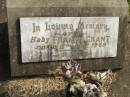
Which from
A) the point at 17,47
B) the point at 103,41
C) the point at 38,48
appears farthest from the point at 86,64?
the point at 17,47

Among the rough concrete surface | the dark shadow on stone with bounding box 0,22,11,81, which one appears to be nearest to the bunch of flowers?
the rough concrete surface

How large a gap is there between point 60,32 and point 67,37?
0.15m

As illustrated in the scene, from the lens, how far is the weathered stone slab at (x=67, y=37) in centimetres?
516

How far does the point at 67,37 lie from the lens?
210 inches

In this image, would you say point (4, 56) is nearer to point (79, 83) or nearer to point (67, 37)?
point (67, 37)

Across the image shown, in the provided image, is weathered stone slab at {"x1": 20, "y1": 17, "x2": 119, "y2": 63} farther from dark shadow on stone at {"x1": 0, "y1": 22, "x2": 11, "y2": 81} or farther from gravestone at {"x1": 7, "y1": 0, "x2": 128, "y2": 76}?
dark shadow on stone at {"x1": 0, "y1": 22, "x2": 11, "y2": 81}

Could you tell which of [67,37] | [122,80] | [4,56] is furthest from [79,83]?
[4,56]

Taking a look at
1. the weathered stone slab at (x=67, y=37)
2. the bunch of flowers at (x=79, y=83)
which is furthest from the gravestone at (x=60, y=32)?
the bunch of flowers at (x=79, y=83)

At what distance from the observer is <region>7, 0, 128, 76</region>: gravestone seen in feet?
16.7

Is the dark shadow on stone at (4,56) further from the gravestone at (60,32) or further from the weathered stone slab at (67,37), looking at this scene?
the weathered stone slab at (67,37)

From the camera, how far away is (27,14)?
509 centimetres

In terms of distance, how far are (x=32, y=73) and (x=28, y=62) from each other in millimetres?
218

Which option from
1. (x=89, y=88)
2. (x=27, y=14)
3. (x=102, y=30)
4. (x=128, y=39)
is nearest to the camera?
(x=89, y=88)

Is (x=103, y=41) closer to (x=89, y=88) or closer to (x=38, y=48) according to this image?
(x=38, y=48)
